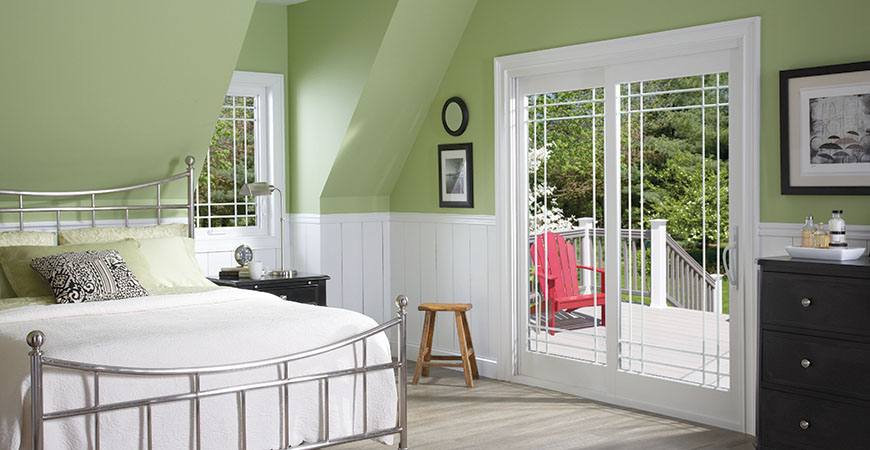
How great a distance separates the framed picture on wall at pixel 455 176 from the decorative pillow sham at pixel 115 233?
1.76 metres

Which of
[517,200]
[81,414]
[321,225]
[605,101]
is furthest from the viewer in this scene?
[321,225]

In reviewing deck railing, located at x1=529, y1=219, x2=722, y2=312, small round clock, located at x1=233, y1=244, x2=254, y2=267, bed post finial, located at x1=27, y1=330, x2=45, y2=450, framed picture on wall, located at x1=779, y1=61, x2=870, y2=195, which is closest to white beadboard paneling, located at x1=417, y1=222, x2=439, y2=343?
small round clock, located at x1=233, y1=244, x2=254, y2=267

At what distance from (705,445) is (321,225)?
3109mm

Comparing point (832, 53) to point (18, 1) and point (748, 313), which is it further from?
point (18, 1)

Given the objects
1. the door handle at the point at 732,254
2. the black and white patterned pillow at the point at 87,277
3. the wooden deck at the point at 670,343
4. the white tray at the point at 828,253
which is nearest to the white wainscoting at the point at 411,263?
the wooden deck at the point at 670,343

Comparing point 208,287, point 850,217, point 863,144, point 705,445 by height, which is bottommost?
point 705,445

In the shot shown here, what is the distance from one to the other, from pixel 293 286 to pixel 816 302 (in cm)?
330

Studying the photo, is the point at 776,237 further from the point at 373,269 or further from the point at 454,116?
the point at 373,269

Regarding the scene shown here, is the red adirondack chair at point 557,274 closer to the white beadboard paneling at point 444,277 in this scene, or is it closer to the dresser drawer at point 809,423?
the white beadboard paneling at point 444,277

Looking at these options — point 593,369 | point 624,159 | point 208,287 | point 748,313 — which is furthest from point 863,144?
point 208,287

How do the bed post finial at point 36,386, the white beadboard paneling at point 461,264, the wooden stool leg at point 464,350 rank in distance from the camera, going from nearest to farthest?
1. the bed post finial at point 36,386
2. the wooden stool leg at point 464,350
3. the white beadboard paneling at point 461,264

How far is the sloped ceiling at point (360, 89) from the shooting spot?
5.62 meters

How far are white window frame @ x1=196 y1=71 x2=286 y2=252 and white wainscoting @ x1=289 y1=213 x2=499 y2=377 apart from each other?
0.60 feet

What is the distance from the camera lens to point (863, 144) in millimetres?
3916
